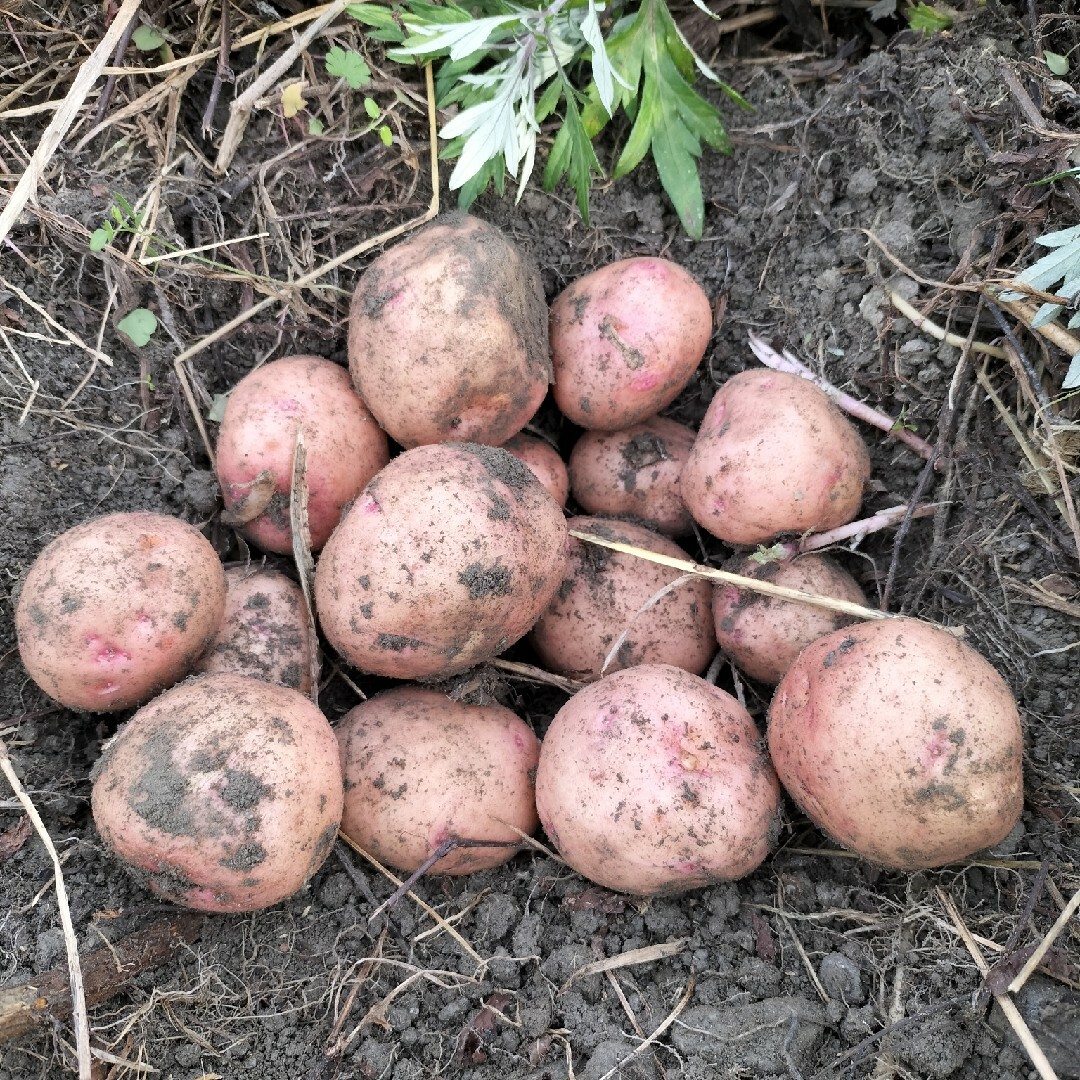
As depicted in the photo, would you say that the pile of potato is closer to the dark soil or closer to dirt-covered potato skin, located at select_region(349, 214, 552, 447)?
dirt-covered potato skin, located at select_region(349, 214, 552, 447)

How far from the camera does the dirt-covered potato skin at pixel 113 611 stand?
65.2 inches

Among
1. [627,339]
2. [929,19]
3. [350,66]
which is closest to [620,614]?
[627,339]

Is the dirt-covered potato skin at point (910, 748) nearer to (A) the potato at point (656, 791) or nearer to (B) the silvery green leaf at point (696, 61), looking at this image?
(A) the potato at point (656, 791)

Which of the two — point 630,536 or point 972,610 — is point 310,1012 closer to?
point 630,536

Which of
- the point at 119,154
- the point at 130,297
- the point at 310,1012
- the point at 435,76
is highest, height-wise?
the point at 435,76

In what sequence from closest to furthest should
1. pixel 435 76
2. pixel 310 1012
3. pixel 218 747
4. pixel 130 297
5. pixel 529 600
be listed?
pixel 218 747 → pixel 310 1012 → pixel 529 600 → pixel 130 297 → pixel 435 76

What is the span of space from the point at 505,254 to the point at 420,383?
0.36m

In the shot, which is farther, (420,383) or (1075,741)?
(420,383)

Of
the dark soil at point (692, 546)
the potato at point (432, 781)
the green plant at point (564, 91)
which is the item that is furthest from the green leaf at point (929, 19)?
the potato at point (432, 781)

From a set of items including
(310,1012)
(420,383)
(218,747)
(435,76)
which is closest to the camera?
(218,747)

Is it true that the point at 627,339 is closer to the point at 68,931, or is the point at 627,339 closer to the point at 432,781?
the point at 432,781

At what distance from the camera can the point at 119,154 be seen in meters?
2.12

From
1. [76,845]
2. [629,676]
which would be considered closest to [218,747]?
[76,845]

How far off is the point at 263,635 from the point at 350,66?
1374 mm
